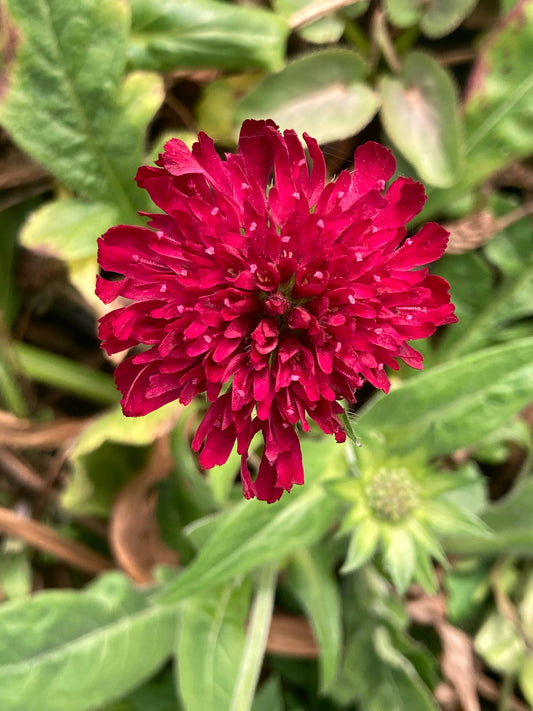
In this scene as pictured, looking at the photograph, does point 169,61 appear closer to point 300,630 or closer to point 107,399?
point 107,399

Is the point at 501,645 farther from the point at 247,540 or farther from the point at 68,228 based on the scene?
the point at 68,228

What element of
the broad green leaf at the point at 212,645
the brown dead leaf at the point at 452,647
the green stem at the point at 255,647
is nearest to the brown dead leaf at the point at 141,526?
the broad green leaf at the point at 212,645

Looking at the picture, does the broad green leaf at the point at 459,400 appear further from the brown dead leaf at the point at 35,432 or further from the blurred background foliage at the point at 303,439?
the brown dead leaf at the point at 35,432

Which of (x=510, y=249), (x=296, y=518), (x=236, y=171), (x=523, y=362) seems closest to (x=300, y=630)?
(x=296, y=518)

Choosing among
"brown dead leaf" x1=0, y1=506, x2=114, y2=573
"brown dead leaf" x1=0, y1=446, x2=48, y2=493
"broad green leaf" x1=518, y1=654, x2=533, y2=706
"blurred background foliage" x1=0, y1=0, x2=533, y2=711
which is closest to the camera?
"blurred background foliage" x1=0, y1=0, x2=533, y2=711

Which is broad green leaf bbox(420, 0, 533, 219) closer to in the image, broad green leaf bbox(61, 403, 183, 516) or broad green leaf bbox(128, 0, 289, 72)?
broad green leaf bbox(128, 0, 289, 72)

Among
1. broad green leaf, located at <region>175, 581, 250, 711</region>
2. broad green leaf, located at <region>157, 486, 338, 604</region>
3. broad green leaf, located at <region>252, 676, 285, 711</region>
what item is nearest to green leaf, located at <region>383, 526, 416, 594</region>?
broad green leaf, located at <region>157, 486, 338, 604</region>
